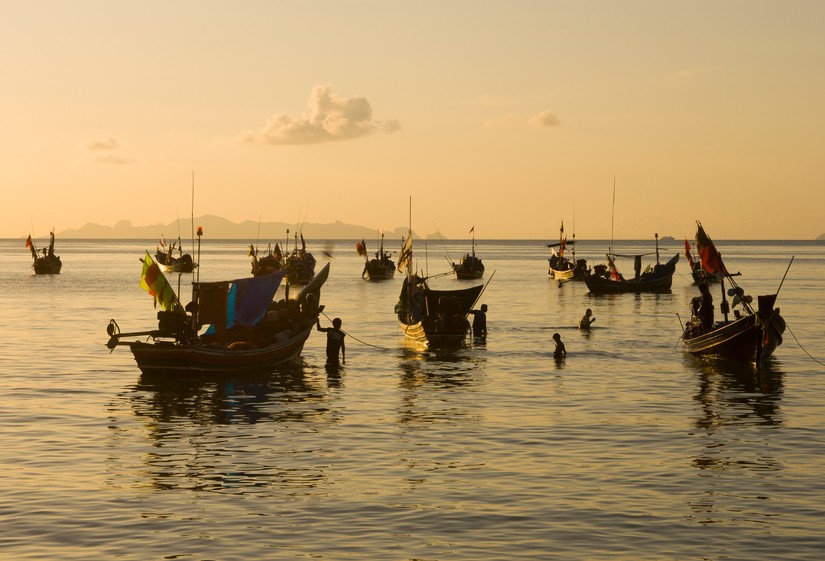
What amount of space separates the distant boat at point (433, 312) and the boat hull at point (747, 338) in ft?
36.6

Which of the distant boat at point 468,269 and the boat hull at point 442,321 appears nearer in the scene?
the boat hull at point 442,321

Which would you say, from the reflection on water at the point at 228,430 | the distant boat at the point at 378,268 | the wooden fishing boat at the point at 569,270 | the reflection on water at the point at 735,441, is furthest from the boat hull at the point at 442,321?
the distant boat at the point at 378,268

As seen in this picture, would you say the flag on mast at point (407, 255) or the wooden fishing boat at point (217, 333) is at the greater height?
the flag on mast at point (407, 255)

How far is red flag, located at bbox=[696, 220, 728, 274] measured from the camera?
129 ft

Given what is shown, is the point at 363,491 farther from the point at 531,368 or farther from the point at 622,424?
the point at 531,368

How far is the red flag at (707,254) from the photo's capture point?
3938 centimetres

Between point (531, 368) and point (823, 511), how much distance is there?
74.3 ft

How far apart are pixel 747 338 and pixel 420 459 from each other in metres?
21.8

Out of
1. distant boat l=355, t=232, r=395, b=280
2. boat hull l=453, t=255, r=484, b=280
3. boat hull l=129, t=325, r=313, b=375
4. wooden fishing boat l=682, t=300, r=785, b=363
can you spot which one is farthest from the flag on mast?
boat hull l=453, t=255, r=484, b=280

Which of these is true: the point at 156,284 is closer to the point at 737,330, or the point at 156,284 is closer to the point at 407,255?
the point at 407,255

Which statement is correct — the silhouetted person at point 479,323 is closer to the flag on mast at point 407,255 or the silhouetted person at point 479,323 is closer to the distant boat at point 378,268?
the flag on mast at point 407,255

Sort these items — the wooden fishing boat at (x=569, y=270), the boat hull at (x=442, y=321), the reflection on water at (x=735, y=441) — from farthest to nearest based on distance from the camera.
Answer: the wooden fishing boat at (x=569, y=270)
the boat hull at (x=442, y=321)
the reflection on water at (x=735, y=441)

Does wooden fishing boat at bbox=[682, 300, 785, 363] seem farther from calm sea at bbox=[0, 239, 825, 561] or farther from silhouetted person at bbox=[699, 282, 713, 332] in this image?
calm sea at bbox=[0, 239, 825, 561]

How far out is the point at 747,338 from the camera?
138 feet
